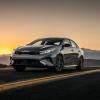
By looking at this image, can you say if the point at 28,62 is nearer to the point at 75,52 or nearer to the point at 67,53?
the point at 67,53

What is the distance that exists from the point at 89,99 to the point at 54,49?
32.7 ft

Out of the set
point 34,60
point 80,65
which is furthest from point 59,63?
point 80,65

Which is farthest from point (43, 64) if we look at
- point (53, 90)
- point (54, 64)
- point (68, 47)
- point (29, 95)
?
point (29, 95)

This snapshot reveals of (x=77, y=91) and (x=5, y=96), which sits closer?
(x=5, y=96)

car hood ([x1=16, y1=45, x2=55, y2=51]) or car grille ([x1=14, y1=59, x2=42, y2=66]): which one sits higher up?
car hood ([x1=16, y1=45, x2=55, y2=51])

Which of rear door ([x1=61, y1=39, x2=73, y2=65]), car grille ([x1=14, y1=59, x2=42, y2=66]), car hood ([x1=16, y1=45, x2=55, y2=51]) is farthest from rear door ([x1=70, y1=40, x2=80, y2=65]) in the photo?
car grille ([x1=14, y1=59, x2=42, y2=66])

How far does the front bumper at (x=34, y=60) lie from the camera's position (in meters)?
18.8

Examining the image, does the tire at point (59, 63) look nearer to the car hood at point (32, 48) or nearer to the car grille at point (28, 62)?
the car hood at point (32, 48)

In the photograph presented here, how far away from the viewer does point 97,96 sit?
33.1 feet

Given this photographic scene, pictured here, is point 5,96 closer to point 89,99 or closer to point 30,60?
point 89,99

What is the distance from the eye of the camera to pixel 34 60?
18.9 meters

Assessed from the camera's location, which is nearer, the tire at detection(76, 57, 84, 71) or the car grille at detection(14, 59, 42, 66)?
the car grille at detection(14, 59, 42, 66)

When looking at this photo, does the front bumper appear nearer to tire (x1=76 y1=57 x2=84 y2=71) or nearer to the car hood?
the car hood

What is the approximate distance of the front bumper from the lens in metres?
18.8
